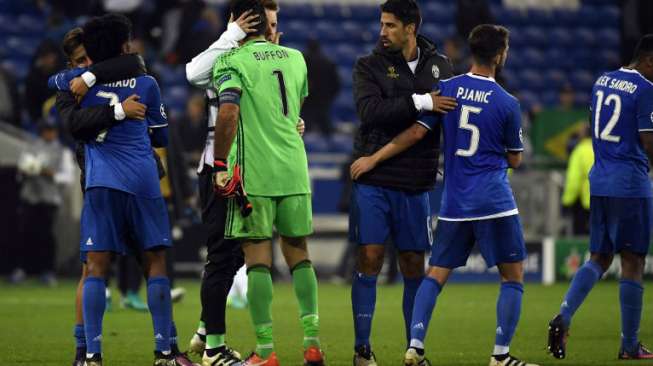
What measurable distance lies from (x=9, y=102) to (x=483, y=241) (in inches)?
491

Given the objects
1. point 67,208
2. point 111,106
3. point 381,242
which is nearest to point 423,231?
point 381,242

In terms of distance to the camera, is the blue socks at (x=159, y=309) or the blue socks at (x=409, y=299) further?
the blue socks at (x=409, y=299)

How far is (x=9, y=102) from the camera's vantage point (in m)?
19.6

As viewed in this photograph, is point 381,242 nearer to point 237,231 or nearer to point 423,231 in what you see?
point 423,231

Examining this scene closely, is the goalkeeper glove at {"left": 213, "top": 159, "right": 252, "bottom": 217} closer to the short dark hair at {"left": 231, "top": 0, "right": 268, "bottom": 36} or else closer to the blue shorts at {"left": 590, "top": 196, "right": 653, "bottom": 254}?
the short dark hair at {"left": 231, "top": 0, "right": 268, "bottom": 36}

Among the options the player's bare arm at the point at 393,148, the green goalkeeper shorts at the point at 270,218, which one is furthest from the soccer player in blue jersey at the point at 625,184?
the green goalkeeper shorts at the point at 270,218

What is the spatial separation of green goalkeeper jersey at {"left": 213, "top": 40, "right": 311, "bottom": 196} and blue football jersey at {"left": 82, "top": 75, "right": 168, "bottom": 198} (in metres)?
0.50

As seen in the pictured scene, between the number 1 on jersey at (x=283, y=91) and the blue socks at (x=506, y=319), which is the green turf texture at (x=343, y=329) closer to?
the blue socks at (x=506, y=319)

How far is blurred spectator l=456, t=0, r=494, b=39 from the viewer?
22406 mm

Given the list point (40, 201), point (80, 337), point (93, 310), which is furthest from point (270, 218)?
point (40, 201)

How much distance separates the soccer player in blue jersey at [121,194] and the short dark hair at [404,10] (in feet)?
5.09

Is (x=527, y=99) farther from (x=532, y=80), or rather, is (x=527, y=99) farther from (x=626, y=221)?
(x=626, y=221)

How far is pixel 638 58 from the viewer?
30.9 feet

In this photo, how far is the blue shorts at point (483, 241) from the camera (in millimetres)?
8414
